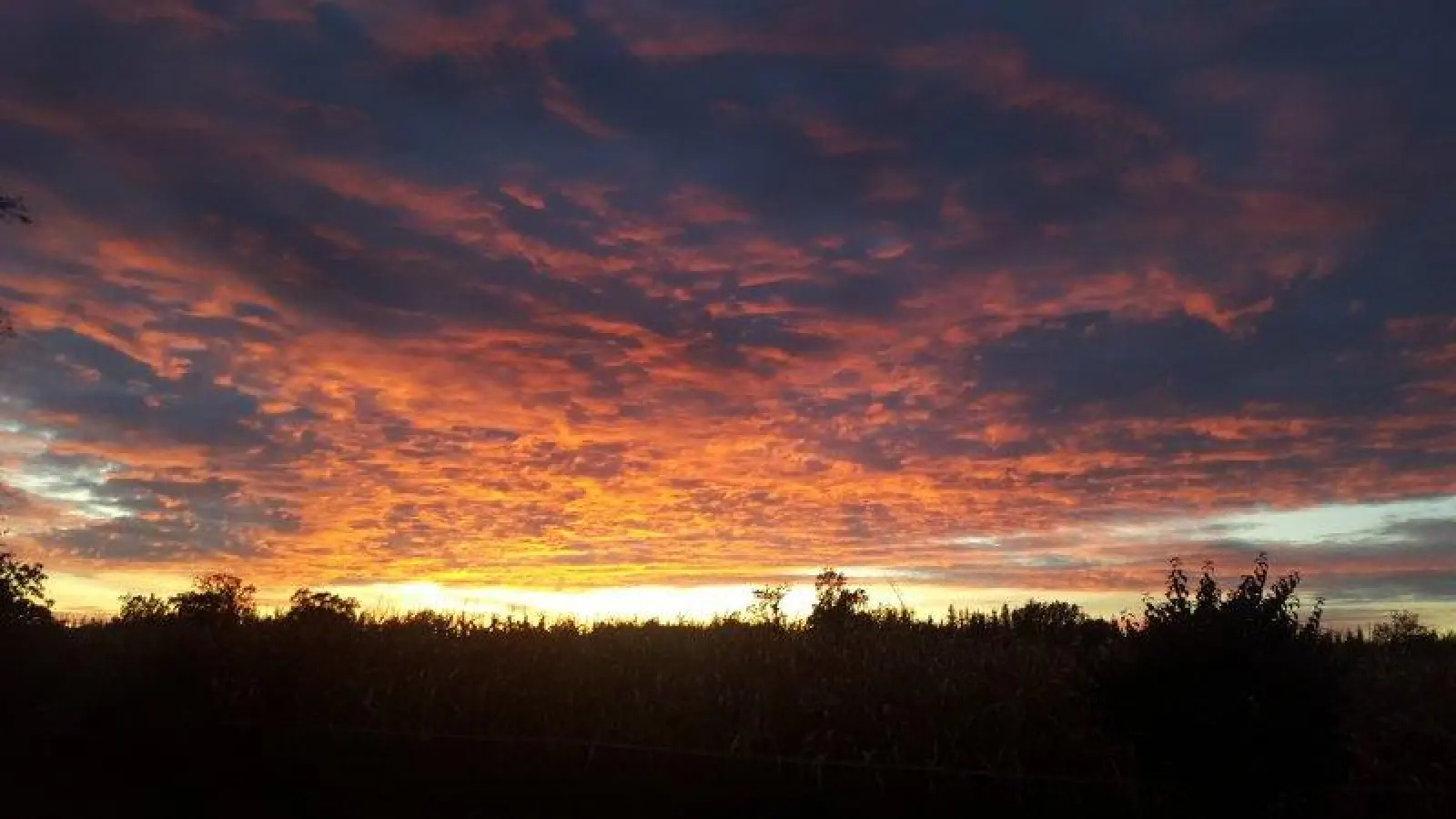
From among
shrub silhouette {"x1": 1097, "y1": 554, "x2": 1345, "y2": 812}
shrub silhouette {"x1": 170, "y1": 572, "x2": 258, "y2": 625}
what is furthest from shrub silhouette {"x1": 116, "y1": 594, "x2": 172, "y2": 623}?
shrub silhouette {"x1": 1097, "y1": 554, "x2": 1345, "y2": 812}

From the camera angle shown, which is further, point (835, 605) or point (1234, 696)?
point (835, 605)

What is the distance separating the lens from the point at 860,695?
17.6 metres

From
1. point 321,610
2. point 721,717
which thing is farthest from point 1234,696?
point 321,610

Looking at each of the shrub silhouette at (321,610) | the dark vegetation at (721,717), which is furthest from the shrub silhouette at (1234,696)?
the shrub silhouette at (321,610)

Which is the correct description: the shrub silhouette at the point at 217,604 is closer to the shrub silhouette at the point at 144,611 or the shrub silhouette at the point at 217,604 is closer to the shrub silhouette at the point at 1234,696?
the shrub silhouette at the point at 144,611

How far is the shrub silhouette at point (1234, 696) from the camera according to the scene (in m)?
11.7

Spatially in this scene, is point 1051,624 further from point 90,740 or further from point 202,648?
point 90,740

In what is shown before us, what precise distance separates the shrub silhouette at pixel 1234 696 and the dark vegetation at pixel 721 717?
0.03 metres

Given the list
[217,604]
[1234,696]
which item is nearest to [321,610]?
[217,604]

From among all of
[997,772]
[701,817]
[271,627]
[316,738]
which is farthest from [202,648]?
[997,772]

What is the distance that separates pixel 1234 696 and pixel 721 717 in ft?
27.3

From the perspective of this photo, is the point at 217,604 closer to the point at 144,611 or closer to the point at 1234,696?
the point at 144,611

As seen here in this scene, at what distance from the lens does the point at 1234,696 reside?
11.7 metres

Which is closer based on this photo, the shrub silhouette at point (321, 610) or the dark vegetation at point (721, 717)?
the dark vegetation at point (721, 717)
